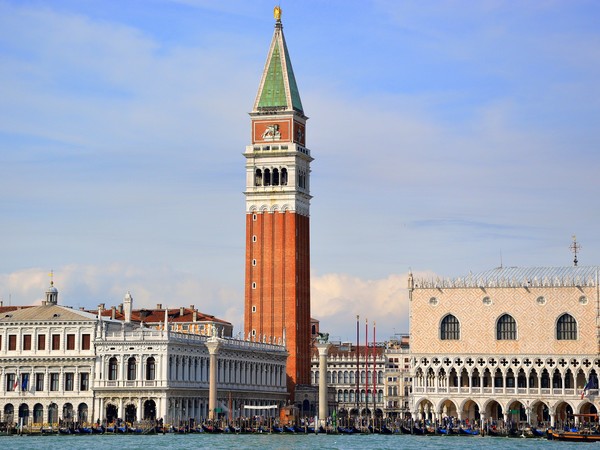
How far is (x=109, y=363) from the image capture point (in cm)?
9169

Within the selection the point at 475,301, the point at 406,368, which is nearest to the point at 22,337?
the point at 475,301

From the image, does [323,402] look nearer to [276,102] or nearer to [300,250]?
[300,250]

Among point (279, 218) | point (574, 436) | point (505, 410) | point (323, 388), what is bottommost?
point (574, 436)

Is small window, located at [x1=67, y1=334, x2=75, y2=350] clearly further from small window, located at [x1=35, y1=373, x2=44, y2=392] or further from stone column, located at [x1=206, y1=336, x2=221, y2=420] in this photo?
stone column, located at [x1=206, y1=336, x2=221, y2=420]

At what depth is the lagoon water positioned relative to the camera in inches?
2798

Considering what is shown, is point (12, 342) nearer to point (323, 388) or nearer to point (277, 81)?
point (323, 388)

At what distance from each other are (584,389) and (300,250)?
108ft

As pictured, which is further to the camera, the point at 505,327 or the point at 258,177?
the point at 258,177

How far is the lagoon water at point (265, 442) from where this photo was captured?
71.1 metres

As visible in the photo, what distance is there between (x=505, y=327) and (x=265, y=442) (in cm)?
2231

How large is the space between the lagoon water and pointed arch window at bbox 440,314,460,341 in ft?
30.9

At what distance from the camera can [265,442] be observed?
2990 inches

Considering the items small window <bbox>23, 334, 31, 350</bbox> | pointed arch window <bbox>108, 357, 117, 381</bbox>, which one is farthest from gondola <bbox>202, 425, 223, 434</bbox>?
small window <bbox>23, 334, 31, 350</bbox>

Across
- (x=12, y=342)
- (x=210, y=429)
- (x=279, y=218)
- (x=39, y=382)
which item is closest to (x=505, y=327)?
(x=210, y=429)
